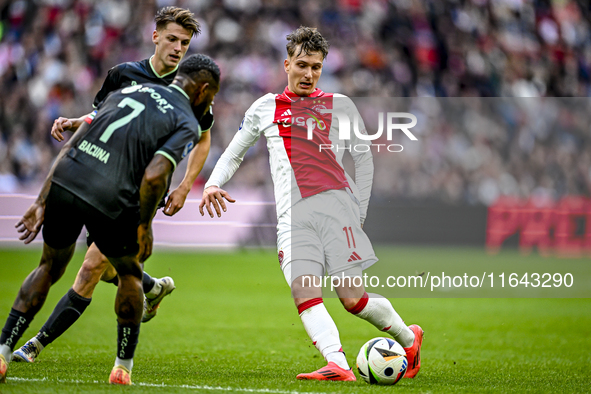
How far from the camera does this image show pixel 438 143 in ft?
53.6

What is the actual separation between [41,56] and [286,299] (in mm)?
10943

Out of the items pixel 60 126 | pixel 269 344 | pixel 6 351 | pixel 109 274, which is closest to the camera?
Result: pixel 6 351

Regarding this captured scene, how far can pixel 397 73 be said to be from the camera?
18.9 metres

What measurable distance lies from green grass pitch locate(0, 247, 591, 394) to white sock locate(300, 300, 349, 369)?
0.22m

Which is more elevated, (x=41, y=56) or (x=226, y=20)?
(x=226, y=20)

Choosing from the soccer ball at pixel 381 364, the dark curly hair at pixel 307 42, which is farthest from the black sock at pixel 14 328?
the dark curly hair at pixel 307 42

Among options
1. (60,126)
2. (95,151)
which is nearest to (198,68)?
(95,151)

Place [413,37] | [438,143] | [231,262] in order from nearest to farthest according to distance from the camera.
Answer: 1. [231,262]
2. [438,143]
3. [413,37]

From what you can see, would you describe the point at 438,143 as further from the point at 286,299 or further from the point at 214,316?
the point at 214,316

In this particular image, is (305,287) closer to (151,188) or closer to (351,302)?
(351,302)

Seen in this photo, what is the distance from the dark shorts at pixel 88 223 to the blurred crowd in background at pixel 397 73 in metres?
11.3

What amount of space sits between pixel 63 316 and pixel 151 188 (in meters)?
1.81

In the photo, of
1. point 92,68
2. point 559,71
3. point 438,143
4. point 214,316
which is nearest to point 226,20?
point 92,68

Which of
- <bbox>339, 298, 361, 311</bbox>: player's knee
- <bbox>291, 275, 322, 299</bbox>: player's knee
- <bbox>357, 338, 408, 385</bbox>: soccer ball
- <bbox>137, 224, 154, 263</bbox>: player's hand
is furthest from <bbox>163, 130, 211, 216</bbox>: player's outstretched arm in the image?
<bbox>357, 338, 408, 385</bbox>: soccer ball
